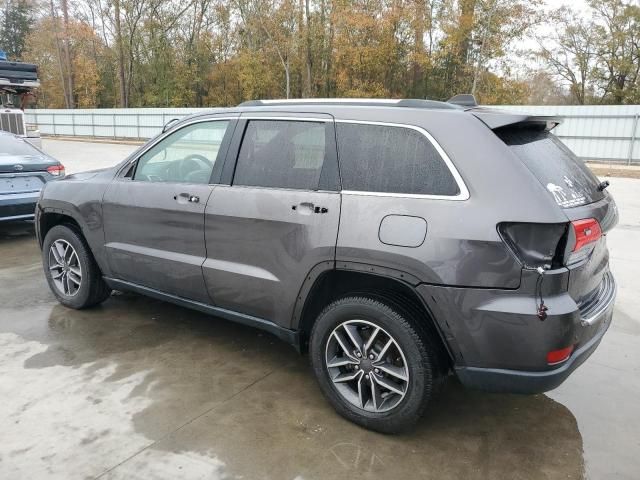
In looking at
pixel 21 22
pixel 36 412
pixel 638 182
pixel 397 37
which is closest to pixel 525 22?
pixel 397 37

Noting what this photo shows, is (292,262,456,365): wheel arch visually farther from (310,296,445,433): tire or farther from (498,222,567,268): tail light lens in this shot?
(498,222,567,268): tail light lens

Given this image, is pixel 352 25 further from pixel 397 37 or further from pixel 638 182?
pixel 638 182

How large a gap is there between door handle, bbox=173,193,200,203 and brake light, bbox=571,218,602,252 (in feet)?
7.55

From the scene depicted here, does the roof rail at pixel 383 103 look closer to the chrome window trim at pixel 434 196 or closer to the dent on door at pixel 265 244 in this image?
the chrome window trim at pixel 434 196

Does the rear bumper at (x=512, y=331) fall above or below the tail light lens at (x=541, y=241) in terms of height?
below

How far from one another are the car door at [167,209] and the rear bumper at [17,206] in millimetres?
3152

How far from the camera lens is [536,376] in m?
2.61

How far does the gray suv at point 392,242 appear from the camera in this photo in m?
2.58

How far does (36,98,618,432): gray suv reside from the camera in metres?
2.58

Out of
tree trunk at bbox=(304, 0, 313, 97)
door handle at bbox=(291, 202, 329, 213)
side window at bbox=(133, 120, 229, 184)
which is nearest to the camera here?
door handle at bbox=(291, 202, 329, 213)

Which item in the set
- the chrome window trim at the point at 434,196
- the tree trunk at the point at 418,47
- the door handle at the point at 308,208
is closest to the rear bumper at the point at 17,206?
the door handle at the point at 308,208

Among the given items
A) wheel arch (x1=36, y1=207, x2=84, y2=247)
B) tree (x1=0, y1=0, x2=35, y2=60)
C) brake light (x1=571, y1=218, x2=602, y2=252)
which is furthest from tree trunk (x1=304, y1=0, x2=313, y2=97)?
tree (x1=0, y1=0, x2=35, y2=60)

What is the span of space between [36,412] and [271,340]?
170cm

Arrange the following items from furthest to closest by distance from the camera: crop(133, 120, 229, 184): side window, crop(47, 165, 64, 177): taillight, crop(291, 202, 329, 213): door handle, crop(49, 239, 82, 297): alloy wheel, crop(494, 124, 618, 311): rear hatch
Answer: crop(47, 165, 64, 177): taillight
crop(49, 239, 82, 297): alloy wheel
crop(133, 120, 229, 184): side window
crop(291, 202, 329, 213): door handle
crop(494, 124, 618, 311): rear hatch
